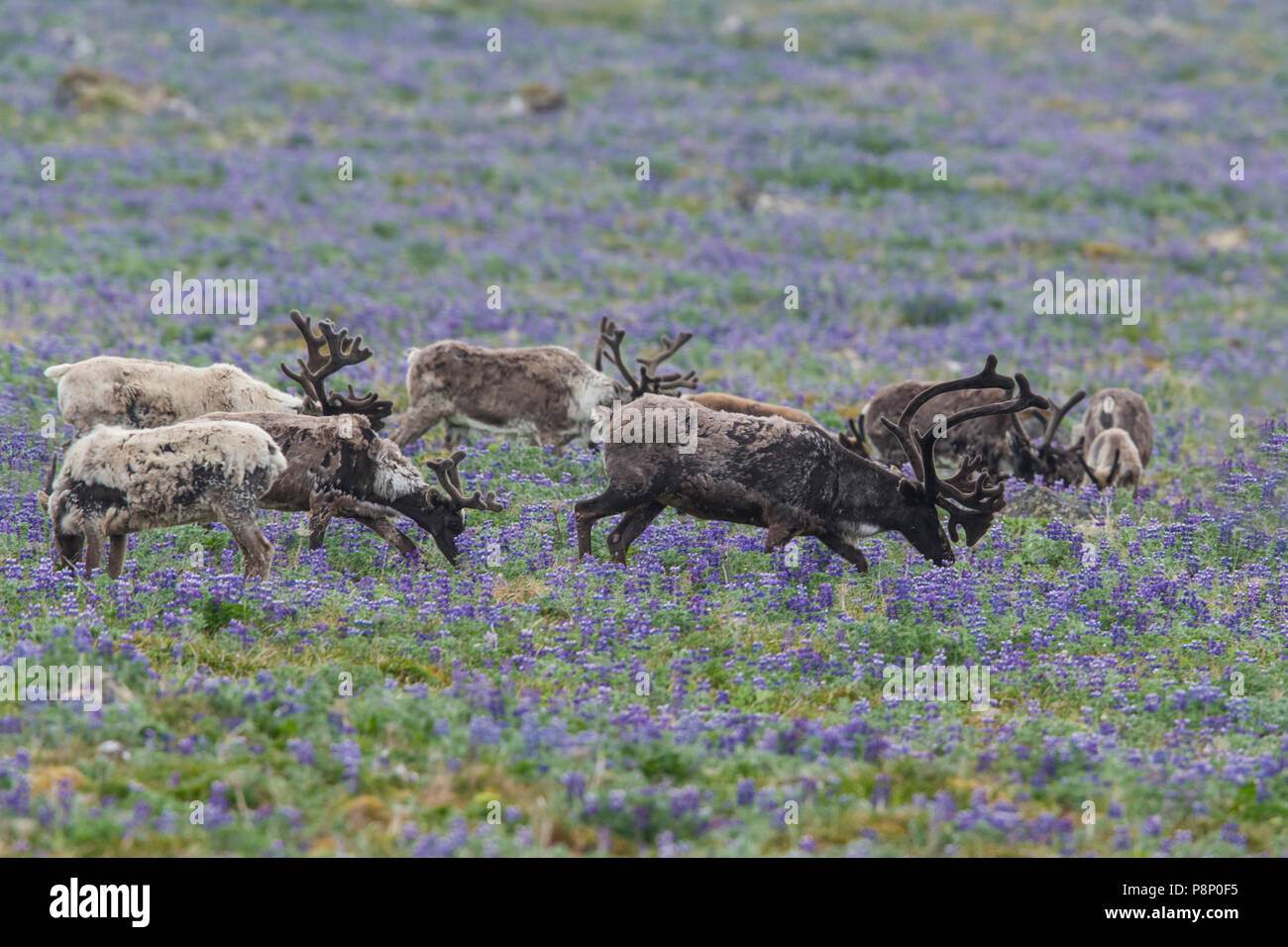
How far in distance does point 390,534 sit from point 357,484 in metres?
0.48

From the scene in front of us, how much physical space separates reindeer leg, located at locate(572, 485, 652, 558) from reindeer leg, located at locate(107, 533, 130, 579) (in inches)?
132

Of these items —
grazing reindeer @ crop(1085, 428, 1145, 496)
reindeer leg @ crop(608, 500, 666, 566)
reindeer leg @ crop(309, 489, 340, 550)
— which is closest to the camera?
reindeer leg @ crop(309, 489, 340, 550)

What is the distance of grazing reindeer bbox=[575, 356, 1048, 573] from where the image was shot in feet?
36.2

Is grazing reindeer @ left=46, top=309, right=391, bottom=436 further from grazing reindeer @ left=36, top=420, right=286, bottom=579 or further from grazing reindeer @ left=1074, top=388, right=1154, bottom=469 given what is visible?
grazing reindeer @ left=1074, top=388, right=1154, bottom=469

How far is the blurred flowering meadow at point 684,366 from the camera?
7551 millimetres

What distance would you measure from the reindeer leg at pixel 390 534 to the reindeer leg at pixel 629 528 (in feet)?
5.03

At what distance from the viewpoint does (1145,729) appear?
8.77 meters

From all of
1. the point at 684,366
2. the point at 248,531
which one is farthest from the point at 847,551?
the point at 684,366

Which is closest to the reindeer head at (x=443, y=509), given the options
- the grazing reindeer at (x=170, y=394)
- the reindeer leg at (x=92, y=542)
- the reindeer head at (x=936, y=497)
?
the grazing reindeer at (x=170, y=394)

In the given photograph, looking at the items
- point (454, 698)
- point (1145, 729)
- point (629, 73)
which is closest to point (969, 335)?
point (1145, 729)

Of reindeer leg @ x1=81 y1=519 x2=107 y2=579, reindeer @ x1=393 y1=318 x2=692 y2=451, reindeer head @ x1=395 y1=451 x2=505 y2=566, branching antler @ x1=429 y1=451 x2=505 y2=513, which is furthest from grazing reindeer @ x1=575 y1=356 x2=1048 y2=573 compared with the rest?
reindeer leg @ x1=81 y1=519 x2=107 y2=579

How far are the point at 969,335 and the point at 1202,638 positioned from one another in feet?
39.9

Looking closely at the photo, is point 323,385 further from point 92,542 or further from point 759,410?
point 759,410

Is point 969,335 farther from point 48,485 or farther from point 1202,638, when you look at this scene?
point 48,485
